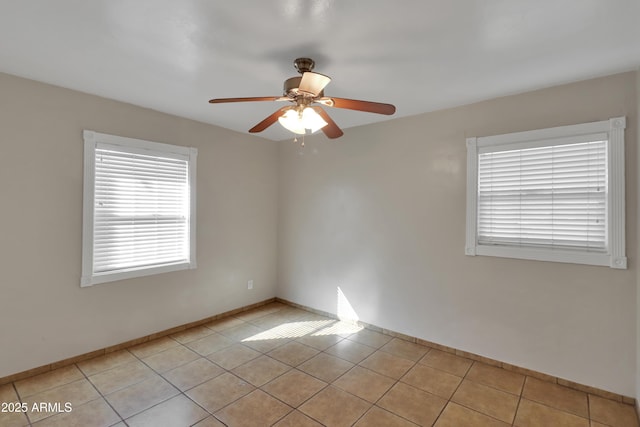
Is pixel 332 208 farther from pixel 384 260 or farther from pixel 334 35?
pixel 334 35

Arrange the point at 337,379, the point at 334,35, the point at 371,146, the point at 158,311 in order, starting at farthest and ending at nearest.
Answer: the point at 371,146 → the point at 158,311 → the point at 337,379 → the point at 334,35

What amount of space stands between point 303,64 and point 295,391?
8.19 ft

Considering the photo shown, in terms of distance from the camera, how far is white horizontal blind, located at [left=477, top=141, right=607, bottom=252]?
250cm

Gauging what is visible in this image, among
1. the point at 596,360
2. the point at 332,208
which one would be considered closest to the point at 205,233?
the point at 332,208

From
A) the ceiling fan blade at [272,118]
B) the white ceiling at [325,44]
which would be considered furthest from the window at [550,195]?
the ceiling fan blade at [272,118]

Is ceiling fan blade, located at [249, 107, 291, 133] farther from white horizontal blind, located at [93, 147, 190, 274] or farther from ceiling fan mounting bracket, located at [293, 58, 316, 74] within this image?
white horizontal blind, located at [93, 147, 190, 274]

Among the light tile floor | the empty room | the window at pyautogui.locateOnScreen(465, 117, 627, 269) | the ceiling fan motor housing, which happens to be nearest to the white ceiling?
the empty room

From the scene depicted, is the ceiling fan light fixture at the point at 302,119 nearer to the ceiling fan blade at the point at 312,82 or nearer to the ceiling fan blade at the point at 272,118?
the ceiling fan blade at the point at 272,118

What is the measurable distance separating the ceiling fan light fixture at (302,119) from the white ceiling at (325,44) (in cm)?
40

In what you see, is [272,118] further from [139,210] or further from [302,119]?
[139,210]

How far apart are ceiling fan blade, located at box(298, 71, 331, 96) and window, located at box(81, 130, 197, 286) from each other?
2.21m

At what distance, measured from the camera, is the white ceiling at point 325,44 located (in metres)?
1.68

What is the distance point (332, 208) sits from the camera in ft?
13.6

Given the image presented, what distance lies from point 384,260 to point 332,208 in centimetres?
98
